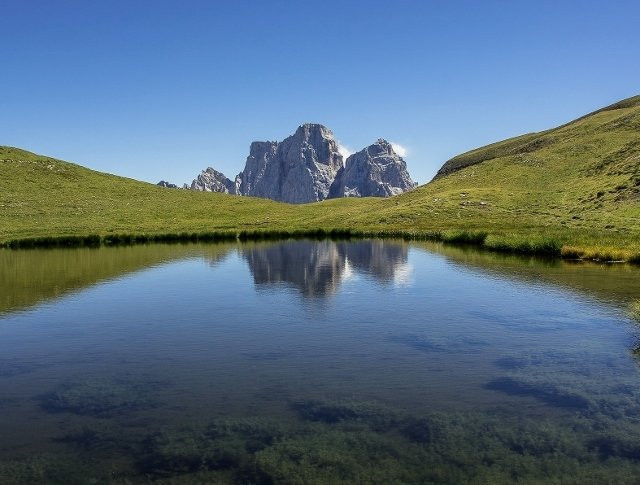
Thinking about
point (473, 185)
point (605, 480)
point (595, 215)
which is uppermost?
point (473, 185)

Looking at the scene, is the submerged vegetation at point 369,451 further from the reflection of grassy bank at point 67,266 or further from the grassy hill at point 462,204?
the grassy hill at point 462,204

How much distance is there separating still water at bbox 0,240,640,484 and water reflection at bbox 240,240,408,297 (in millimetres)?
3948

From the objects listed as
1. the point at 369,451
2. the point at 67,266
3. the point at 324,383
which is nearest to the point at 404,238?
the point at 67,266

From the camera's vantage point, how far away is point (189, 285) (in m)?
49.4

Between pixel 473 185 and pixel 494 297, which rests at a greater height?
pixel 473 185

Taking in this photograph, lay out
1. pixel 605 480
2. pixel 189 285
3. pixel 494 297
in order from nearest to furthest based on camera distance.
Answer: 1. pixel 605 480
2. pixel 494 297
3. pixel 189 285

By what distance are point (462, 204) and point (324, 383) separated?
103935mm

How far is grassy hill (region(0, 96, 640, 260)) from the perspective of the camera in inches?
3250

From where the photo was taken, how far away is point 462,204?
394ft

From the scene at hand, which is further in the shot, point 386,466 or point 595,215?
point 595,215

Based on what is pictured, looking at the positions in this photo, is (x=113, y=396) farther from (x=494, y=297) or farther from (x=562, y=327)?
(x=494, y=297)

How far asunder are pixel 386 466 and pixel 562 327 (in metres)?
20.0

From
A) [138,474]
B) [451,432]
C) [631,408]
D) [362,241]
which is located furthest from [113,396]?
[362,241]

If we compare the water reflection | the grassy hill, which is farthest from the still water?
the grassy hill
